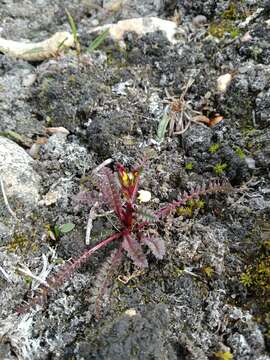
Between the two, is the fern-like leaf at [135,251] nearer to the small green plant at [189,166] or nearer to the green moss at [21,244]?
the green moss at [21,244]

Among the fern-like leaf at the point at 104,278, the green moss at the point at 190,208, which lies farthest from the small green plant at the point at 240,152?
the fern-like leaf at the point at 104,278

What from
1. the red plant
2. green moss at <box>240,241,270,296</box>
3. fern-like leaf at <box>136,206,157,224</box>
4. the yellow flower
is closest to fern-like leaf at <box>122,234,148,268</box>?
the red plant

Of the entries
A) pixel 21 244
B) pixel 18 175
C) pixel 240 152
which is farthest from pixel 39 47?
pixel 240 152

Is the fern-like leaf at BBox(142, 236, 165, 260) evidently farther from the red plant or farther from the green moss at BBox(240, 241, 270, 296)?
the green moss at BBox(240, 241, 270, 296)

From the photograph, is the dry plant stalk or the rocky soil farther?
the dry plant stalk

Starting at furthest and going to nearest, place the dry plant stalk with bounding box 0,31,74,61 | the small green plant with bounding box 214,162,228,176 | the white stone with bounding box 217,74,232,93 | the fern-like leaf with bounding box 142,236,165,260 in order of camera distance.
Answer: the dry plant stalk with bounding box 0,31,74,61
the white stone with bounding box 217,74,232,93
the small green plant with bounding box 214,162,228,176
the fern-like leaf with bounding box 142,236,165,260

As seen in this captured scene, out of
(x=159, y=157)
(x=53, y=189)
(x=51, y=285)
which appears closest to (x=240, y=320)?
(x=51, y=285)

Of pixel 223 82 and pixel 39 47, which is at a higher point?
pixel 39 47

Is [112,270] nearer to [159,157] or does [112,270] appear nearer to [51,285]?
[51,285]

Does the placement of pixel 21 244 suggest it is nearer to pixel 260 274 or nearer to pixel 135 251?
pixel 135 251
